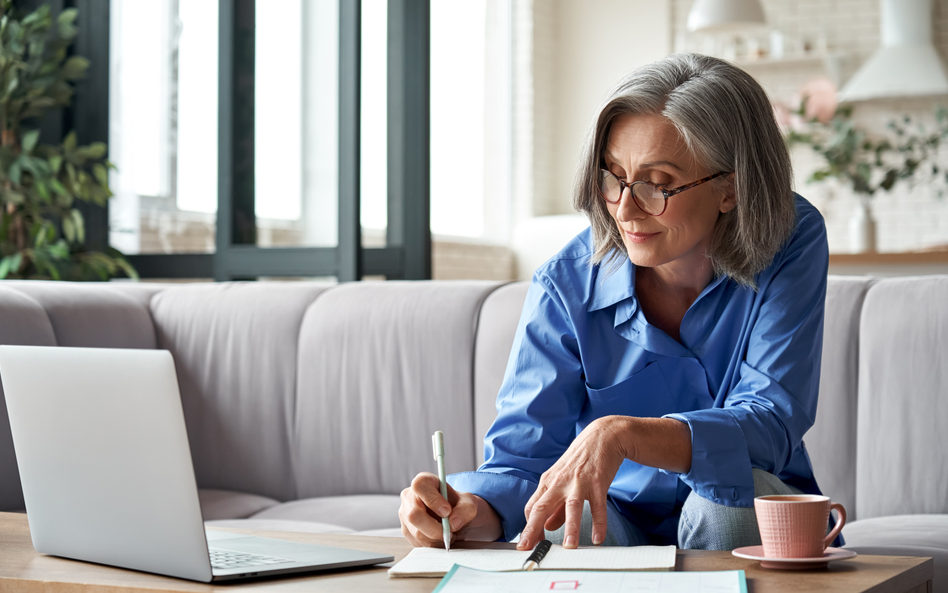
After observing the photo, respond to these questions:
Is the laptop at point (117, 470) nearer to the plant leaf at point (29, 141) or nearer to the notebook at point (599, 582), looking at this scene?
the notebook at point (599, 582)

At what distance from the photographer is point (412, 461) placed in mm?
2332

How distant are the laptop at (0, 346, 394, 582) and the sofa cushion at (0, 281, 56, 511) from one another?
1024 millimetres

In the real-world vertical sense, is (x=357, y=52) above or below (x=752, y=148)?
above

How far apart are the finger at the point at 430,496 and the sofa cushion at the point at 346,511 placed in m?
0.93

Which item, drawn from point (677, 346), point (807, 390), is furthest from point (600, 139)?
point (807, 390)

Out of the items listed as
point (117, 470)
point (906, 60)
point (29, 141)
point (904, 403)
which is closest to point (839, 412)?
point (904, 403)

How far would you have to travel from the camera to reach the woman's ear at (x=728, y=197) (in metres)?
1.42

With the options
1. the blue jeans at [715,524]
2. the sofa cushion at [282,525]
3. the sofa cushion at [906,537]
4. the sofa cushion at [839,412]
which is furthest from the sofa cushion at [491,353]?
the blue jeans at [715,524]

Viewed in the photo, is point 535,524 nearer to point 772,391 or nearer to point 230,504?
point 772,391

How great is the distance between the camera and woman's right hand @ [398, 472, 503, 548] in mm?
1136

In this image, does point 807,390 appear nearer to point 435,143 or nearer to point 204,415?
point 204,415

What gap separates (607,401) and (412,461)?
3.21ft

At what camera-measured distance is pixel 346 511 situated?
2.14 m

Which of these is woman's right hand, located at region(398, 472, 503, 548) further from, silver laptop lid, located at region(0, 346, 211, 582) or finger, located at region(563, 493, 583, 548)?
silver laptop lid, located at region(0, 346, 211, 582)
